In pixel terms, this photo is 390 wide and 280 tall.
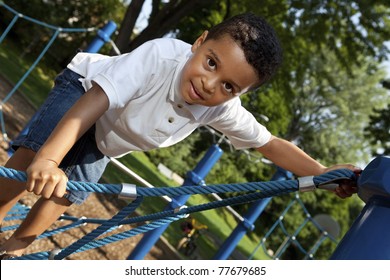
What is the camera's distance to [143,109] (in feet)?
Answer: 6.44

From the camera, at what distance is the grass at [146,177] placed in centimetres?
788

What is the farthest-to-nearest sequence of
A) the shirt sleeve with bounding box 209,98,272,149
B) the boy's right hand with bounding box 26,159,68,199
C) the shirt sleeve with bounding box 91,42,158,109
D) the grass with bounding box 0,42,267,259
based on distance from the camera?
the grass with bounding box 0,42,267,259 < the shirt sleeve with bounding box 209,98,272,149 < the shirt sleeve with bounding box 91,42,158,109 < the boy's right hand with bounding box 26,159,68,199

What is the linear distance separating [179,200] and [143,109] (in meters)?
2.35

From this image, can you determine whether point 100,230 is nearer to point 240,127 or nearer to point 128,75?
point 128,75

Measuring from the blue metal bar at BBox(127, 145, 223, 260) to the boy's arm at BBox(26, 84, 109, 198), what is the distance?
2.47 metres

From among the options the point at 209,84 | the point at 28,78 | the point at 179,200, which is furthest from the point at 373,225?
the point at 28,78

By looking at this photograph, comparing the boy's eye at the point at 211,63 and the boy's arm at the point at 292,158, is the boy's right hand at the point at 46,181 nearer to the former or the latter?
the boy's eye at the point at 211,63

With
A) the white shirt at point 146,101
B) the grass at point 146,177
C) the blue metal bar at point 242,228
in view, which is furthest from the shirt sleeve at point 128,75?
the grass at point 146,177

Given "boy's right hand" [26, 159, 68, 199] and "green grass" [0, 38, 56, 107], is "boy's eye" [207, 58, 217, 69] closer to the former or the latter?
"boy's right hand" [26, 159, 68, 199]

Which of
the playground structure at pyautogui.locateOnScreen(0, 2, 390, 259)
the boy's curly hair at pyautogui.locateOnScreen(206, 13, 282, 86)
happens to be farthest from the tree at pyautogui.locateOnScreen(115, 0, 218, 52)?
the boy's curly hair at pyautogui.locateOnScreen(206, 13, 282, 86)

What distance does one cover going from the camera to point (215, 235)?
9812mm

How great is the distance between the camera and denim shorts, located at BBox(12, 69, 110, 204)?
2.05m

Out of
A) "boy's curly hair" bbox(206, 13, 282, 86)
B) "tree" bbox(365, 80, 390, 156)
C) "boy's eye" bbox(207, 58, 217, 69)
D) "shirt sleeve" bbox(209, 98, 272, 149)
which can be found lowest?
"shirt sleeve" bbox(209, 98, 272, 149)

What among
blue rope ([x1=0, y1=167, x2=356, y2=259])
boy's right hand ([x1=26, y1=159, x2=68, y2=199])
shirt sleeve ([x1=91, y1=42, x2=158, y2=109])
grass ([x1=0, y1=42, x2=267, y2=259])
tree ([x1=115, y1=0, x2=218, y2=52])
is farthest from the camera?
tree ([x1=115, y1=0, x2=218, y2=52])
